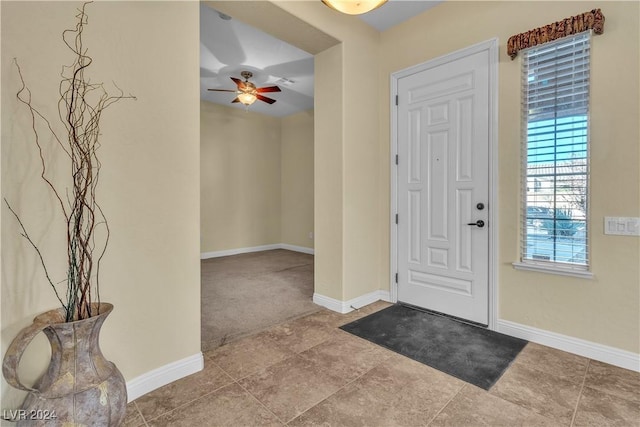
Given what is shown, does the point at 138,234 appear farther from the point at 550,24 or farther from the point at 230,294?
the point at 550,24

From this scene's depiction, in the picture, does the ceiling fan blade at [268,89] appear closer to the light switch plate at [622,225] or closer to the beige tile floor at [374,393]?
the beige tile floor at [374,393]

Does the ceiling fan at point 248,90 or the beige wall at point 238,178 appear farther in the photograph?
the beige wall at point 238,178

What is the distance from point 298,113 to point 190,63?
4623mm

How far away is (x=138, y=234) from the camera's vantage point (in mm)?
1720

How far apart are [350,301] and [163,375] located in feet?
5.66

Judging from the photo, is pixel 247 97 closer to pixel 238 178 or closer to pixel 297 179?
pixel 238 178

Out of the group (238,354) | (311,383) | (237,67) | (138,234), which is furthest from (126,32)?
(237,67)

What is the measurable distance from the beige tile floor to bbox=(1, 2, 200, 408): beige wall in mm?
302

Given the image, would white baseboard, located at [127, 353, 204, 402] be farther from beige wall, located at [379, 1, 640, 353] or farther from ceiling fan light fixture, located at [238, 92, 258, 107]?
ceiling fan light fixture, located at [238, 92, 258, 107]

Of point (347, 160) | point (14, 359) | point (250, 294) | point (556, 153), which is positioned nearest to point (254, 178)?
point (250, 294)

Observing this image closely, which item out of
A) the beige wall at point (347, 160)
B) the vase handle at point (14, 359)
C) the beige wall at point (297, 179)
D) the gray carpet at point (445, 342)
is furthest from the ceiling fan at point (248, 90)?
the vase handle at point (14, 359)

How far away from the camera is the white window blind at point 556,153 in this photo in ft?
6.98

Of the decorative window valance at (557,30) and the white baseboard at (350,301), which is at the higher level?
the decorative window valance at (557,30)

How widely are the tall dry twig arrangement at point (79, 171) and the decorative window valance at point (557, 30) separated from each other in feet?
9.08
